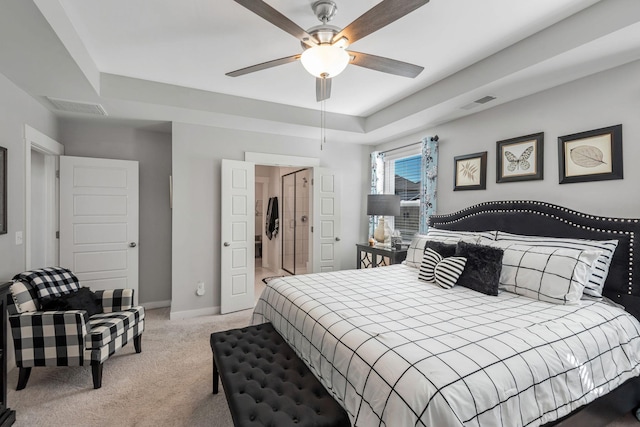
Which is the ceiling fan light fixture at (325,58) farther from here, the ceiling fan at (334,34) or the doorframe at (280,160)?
the doorframe at (280,160)

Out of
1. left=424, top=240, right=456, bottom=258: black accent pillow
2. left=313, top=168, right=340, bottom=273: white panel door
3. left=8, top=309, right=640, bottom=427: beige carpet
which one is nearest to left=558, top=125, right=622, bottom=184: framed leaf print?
left=424, top=240, right=456, bottom=258: black accent pillow

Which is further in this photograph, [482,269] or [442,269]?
[442,269]

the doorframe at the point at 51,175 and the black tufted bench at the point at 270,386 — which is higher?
the doorframe at the point at 51,175

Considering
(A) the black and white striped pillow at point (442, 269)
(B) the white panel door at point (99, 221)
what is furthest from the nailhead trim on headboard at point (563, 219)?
(B) the white panel door at point (99, 221)

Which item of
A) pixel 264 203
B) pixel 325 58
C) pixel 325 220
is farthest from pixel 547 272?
pixel 264 203

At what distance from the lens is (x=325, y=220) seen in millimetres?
4609

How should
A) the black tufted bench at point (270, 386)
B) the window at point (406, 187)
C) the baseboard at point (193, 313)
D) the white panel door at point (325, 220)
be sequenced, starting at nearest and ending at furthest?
the black tufted bench at point (270, 386) → the baseboard at point (193, 313) → the window at point (406, 187) → the white panel door at point (325, 220)

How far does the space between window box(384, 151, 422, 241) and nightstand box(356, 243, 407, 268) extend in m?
0.68

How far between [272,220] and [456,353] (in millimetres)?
5737

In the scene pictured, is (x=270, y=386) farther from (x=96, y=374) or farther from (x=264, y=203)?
(x=264, y=203)

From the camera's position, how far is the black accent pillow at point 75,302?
237 centimetres

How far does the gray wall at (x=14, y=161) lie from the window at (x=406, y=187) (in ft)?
14.4

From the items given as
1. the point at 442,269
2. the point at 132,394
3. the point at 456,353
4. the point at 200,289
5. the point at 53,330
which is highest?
the point at 442,269

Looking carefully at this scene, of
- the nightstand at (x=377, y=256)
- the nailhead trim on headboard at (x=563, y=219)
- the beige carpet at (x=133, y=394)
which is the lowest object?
the beige carpet at (x=133, y=394)
